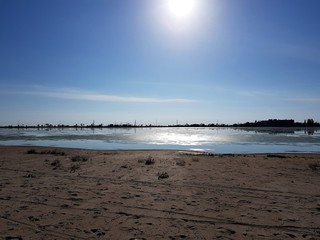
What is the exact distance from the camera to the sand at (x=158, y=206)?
6.23 m

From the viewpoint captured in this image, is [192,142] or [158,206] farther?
[192,142]

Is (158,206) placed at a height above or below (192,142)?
above

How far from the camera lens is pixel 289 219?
279 inches

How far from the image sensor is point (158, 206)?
8.09 metres

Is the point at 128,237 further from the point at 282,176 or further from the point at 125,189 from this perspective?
the point at 282,176

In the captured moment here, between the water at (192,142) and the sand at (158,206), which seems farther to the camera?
the water at (192,142)

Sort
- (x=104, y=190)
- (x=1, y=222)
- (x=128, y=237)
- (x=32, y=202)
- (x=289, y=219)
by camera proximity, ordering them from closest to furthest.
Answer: (x=128, y=237) < (x=1, y=222) < (x=289, y=219) < (x=32, y=202) < (x=104, y=190)

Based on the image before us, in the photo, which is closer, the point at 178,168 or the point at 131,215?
the point at 131,215

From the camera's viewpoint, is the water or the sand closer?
the sand

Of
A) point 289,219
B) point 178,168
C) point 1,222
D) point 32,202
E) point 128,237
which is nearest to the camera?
point 128,237

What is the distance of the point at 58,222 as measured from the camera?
6.69m

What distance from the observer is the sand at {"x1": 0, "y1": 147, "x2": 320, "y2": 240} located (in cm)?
623

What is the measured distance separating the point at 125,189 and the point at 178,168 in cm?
560

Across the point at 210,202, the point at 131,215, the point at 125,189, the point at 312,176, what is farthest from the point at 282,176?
the point at 131,215
